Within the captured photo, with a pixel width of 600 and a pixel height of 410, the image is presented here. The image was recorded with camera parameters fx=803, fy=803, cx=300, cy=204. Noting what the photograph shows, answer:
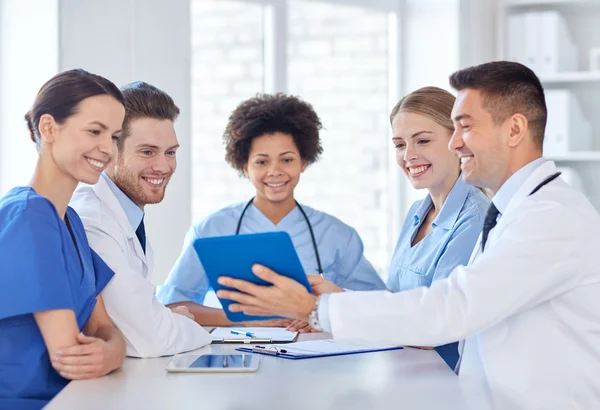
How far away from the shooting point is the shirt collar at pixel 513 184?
176 centimetres

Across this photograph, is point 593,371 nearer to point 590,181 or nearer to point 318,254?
point 318,254

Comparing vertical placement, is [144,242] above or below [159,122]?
below

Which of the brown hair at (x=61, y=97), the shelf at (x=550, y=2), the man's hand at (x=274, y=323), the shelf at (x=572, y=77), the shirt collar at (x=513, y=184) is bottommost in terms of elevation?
the man's hand at (x=274, y=323)

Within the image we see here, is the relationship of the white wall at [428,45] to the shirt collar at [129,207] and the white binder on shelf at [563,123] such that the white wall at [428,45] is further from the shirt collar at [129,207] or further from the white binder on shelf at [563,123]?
the shirt collar at [129,207]

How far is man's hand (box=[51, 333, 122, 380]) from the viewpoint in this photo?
1.63m

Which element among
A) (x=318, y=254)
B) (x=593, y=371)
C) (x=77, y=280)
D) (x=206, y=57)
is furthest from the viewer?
(x=206, y=57)

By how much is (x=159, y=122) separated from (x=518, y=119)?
106cm

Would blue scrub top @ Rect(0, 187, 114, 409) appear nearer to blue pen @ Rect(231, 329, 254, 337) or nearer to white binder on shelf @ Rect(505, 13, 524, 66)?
blue pen @ Rect(231, 329, 254, 337)

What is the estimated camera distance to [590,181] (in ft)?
13.4

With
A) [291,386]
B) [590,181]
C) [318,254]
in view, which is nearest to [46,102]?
[291,386]

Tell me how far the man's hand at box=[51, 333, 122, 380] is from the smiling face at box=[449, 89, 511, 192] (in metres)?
0.91

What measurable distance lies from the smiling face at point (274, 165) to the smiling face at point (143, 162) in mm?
500

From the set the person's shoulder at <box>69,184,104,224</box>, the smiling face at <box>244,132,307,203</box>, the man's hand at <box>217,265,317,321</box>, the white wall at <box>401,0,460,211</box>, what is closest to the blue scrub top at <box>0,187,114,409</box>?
the person's shoulder at <box>69,184,104,224</box>

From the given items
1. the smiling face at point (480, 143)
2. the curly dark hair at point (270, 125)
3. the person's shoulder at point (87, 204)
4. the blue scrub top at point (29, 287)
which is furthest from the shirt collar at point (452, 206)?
the blue scrub top at point (29, 287)
